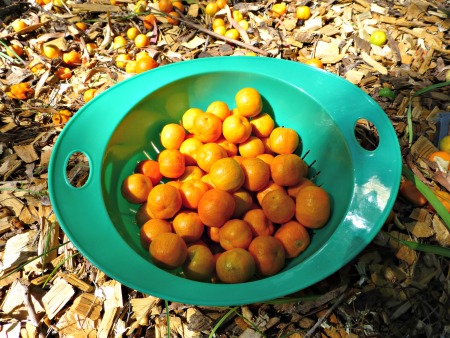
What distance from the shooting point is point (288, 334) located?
5.30ft

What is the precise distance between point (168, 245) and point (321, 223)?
76cm

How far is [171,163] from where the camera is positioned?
6.14ft

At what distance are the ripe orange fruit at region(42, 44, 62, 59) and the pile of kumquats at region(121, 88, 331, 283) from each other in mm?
1649

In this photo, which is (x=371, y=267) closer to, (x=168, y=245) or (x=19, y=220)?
(x=168, y=245)

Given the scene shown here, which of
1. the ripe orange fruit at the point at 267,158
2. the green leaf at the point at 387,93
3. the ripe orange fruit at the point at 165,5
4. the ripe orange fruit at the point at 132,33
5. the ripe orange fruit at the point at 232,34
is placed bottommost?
the green leaf at the point at 387,93

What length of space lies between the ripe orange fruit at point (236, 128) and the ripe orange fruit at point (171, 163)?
0.98 feet

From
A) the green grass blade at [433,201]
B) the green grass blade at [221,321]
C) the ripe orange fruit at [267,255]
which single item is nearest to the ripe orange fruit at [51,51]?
the ripe orange fruit at [267,255]

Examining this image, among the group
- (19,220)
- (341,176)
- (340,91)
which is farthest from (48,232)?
(340,91)

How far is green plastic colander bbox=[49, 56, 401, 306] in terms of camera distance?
52.9 inches

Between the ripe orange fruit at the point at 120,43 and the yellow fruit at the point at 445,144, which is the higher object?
the ripe orange fruit at the point at 120,43

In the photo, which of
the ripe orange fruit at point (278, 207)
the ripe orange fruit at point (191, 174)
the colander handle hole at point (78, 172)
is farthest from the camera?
the colander handle hole at point (78, 172)

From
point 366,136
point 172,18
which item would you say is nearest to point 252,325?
point 366,136

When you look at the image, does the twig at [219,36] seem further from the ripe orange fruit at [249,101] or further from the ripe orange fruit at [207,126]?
the ripe orange fruit at [207,126]

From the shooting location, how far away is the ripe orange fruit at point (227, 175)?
5.54 ft
